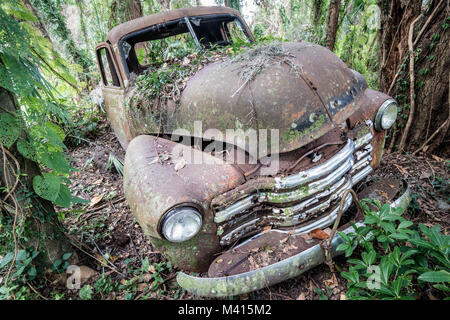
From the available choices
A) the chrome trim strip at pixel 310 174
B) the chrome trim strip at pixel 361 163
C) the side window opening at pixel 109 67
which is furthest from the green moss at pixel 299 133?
the side window opening at pixel 109 67

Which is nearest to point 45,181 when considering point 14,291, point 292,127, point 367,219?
point 14,291

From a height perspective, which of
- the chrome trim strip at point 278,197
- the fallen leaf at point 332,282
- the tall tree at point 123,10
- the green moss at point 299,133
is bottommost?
the fallen leaf at point 332,282

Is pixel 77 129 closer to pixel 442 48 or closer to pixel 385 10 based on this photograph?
pixel 385 10

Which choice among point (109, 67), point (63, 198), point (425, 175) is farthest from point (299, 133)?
point (109, 67)

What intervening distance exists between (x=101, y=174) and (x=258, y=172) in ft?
9.81

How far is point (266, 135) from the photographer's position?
5.28 ft

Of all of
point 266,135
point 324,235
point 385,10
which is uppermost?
point 385,10

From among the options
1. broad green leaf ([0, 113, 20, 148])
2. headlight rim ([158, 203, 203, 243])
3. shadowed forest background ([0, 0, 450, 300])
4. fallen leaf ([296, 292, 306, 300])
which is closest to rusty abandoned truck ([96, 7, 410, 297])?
headlight rim ([158, 203, 203, 243])

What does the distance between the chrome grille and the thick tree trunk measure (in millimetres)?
1328

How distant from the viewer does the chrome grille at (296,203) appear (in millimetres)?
1558

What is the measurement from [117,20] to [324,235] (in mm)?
6848

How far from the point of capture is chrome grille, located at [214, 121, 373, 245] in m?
1.56

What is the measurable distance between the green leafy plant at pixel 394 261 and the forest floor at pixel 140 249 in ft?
0.94

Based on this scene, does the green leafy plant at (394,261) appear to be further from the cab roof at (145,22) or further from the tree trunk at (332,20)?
the tree trunk at (332,20)
